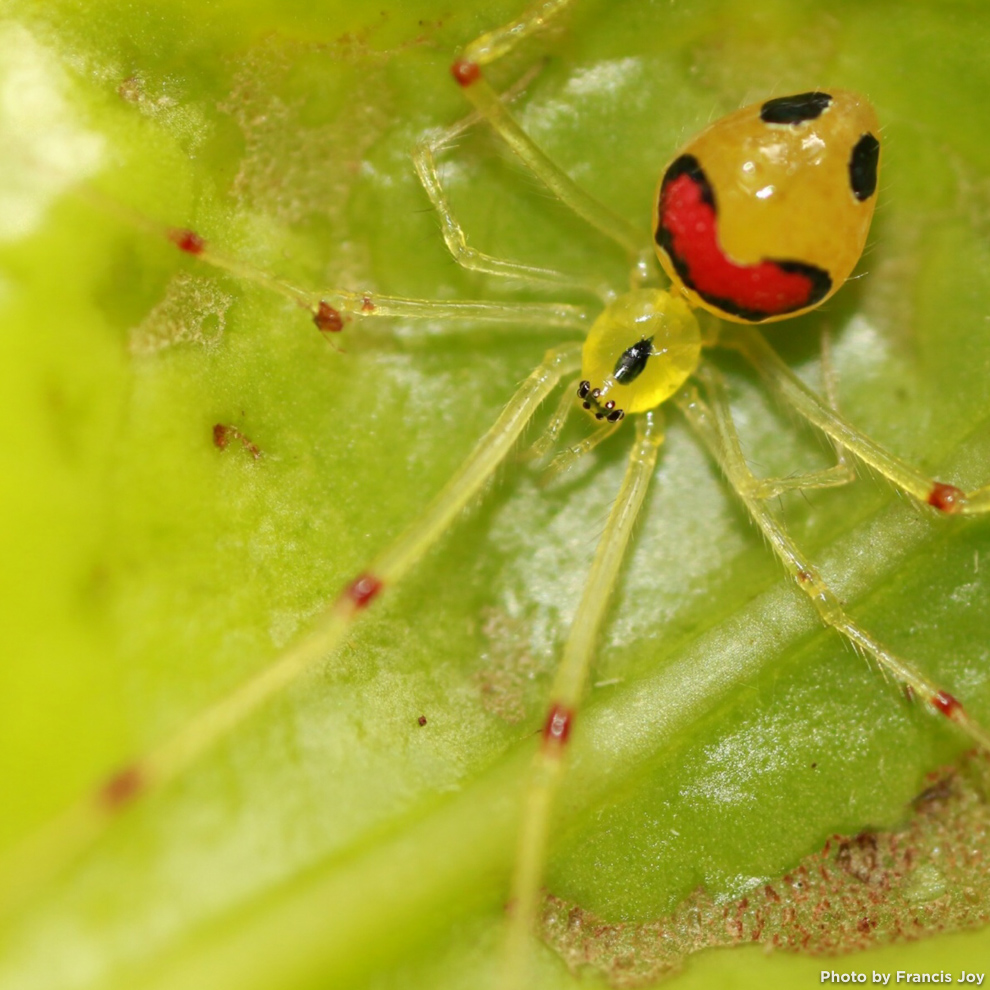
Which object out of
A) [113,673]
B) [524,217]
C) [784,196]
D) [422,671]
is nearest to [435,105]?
[524,217]

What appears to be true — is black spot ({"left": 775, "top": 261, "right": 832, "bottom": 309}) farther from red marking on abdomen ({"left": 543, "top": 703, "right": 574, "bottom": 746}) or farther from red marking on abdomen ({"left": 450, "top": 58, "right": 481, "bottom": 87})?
red marking on abdomen ({"left": 543, "top": 703, "right": 574, "bottom": 746})

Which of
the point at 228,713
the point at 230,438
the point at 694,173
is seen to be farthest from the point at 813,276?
the point at 228,713

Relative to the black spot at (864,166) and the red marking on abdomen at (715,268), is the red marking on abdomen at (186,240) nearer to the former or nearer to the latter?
the red marking on abdomen at (715,268)

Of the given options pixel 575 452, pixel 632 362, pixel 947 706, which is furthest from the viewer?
pixel 632 362

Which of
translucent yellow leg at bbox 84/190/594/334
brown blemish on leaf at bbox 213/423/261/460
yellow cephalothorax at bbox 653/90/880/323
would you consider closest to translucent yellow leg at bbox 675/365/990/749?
yellow cephalothorax at bbox 653/90/880/323

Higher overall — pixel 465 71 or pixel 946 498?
pixel 465 71

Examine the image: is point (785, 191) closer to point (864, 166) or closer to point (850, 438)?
point (864, 166)
